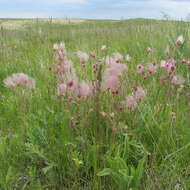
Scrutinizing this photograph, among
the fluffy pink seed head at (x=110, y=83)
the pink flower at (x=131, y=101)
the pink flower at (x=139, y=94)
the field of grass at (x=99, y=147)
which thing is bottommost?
the field of grass at (x=99, y=147)

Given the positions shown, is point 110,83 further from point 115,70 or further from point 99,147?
point 99,147

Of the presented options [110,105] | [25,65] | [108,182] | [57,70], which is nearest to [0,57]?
[25,65]

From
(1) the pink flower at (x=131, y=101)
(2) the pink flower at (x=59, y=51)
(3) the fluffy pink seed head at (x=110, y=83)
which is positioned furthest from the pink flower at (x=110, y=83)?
(2) the pink flower at (x=59, y=51)

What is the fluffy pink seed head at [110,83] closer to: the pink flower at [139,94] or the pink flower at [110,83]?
the pink flower at [110,83]

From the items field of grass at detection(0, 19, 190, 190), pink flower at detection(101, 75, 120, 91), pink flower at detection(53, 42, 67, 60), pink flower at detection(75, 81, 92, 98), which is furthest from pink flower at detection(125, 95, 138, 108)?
pink flower at detection(53, 42, 67, 60)

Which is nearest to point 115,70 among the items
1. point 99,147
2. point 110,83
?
point 110,83

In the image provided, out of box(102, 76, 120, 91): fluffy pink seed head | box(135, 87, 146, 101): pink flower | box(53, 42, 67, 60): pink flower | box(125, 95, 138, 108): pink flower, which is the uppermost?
box(53, 42, 67, 60): pink flower

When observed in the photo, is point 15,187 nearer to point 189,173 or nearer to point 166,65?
point 189,173

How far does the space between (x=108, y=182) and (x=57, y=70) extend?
0.82 metres

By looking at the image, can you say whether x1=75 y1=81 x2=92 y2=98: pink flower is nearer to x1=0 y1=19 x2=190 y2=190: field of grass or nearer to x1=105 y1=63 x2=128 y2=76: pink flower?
x1=0 y1=19 x2=190 y2=190: field of grass

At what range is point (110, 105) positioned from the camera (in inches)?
67.9

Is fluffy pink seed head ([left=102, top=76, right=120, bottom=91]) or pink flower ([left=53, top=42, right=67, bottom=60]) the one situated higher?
pink flower ([left=53, top=42, right=67, bottom=60])

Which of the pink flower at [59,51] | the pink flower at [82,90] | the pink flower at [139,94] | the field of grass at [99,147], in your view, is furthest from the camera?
the pink flower at [59,51]

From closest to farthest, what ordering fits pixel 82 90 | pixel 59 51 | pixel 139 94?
pixel 82 90
pixel 139 94
pixel 59 51
